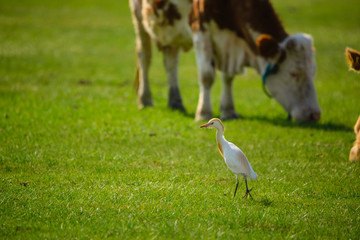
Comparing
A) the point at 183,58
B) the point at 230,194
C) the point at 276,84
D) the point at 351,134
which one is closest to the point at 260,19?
the point at 276,84

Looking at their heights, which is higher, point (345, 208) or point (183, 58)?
point (345, 208)

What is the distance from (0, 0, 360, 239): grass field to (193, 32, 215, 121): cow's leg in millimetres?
329

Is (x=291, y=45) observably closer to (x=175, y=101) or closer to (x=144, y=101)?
(x=175, y=101)

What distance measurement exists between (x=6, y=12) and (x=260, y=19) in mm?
25999

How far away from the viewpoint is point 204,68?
9.30 meters

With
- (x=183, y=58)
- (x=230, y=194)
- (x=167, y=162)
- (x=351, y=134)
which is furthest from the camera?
(x=183, y=58)

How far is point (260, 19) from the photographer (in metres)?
8.98

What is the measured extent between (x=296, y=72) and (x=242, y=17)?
1369mm

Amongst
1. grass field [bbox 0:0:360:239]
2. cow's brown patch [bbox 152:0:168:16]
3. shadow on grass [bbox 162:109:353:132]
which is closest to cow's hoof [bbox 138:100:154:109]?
grass field [bbox 0:0:360:239]

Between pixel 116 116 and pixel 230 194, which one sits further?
pixel 116 116

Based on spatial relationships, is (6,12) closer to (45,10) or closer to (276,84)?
(45,10)

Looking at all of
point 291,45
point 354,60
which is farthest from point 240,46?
point 354,60

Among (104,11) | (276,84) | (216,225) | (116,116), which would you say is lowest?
(104,11)

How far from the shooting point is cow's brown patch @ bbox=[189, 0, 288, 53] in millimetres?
8961
